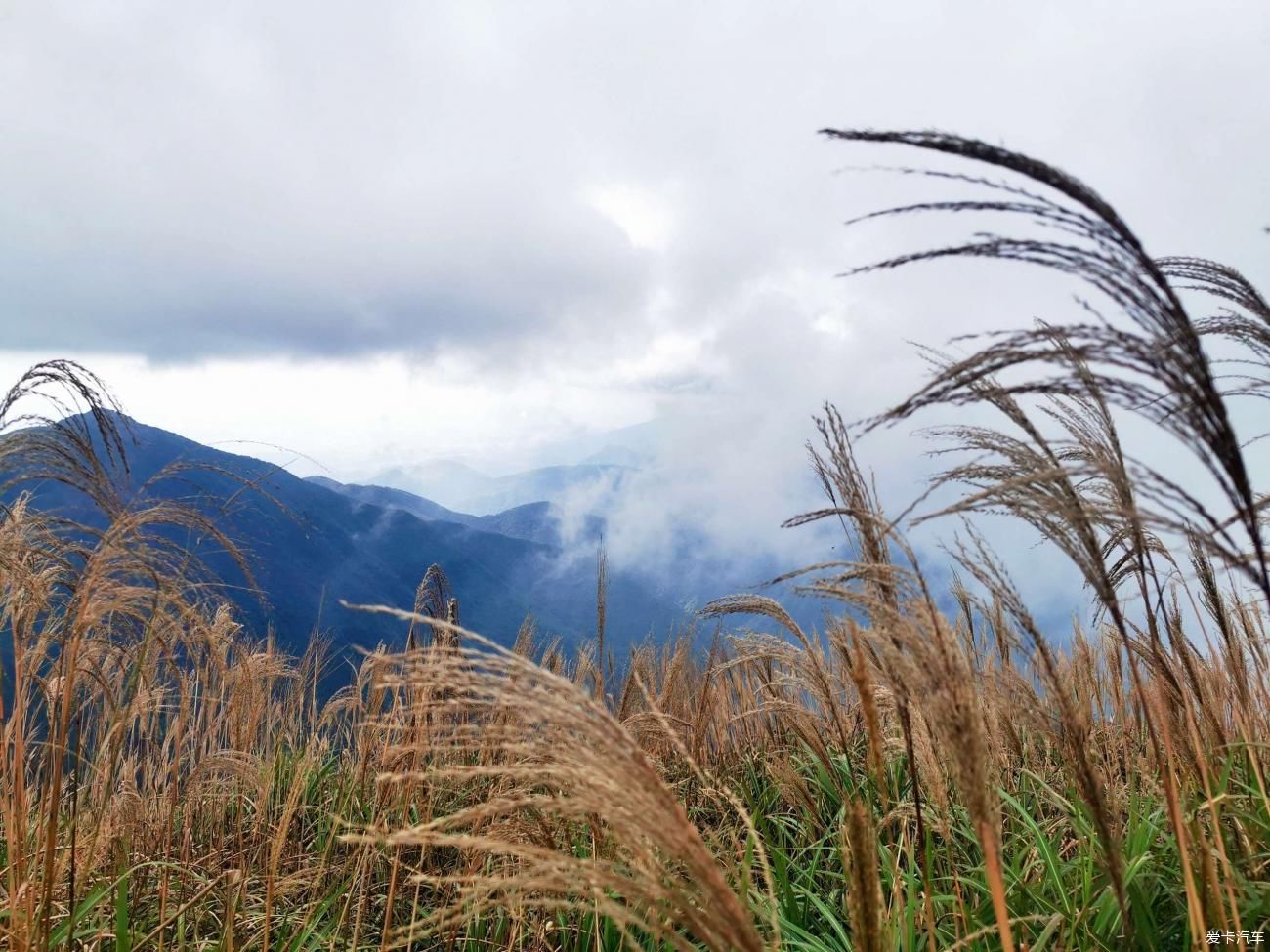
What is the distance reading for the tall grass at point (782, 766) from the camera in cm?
111

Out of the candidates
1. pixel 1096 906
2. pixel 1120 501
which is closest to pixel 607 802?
pixel 1120 501

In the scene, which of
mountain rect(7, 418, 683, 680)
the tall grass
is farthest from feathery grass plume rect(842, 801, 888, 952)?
mountain rect(7, 418, 683, 680)

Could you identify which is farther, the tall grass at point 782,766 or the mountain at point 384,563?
the mountain at point 384,563

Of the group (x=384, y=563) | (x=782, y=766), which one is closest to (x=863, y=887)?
(x=782, y=766)

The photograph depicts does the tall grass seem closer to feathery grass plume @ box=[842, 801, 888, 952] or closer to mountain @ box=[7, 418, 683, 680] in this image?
feathery grass plume @ box=[842, 801, 888, 952]

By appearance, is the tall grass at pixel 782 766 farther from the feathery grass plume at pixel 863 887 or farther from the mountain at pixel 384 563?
the mountain at pixel 384 563

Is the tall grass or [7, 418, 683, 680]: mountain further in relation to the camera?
[7, 418, 683, 680]: mountain

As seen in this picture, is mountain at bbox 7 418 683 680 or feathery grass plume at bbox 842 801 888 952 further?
mountain at bbox 7 418 683 680

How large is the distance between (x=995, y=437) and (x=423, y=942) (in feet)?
11.1

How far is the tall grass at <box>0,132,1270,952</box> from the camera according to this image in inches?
43.6

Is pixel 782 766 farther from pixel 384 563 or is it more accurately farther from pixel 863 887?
pixel 384 563

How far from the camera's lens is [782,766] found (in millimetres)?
4129

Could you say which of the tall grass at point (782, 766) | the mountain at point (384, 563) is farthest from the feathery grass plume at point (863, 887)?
the mountain at point (384, 563)

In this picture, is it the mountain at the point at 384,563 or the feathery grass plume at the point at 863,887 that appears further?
the mountain at the point at 384,563
